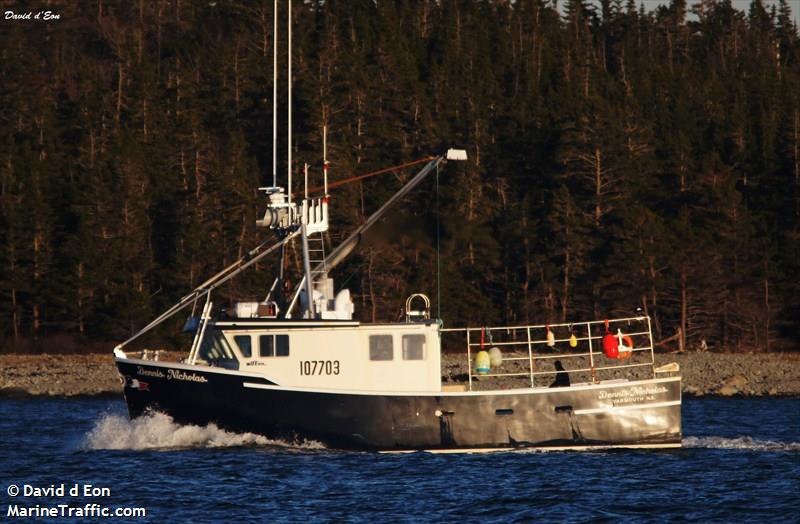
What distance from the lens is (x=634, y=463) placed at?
31.9m

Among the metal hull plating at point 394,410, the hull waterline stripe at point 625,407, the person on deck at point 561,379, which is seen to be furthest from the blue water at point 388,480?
the person on deck at point 561,379

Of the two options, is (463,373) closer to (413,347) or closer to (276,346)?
(413,347)

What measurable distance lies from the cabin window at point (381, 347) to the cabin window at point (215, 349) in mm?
3091

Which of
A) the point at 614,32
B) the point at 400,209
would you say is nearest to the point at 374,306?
the point at 400,209

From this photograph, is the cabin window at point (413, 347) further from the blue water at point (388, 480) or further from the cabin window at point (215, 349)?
the cabin window at point (215, 349)

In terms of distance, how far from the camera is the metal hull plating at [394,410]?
31641 mm

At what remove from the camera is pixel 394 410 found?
31.7 metres

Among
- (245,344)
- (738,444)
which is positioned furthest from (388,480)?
(738,444)

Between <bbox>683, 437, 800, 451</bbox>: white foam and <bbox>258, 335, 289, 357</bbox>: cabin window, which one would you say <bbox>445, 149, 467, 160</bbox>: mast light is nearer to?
<bbox>258, 335, 289, 357</bbox>: cabin window

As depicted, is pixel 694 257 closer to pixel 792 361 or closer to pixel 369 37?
pixel 792 361

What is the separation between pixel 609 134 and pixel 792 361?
1808cm

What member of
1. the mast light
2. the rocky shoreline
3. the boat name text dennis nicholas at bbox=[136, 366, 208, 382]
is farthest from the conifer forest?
the boat name text dennis nicholas at bbox=[136, 366, 208, 382]

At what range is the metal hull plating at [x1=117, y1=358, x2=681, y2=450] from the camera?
31641mm

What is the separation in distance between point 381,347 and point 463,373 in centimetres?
2426
